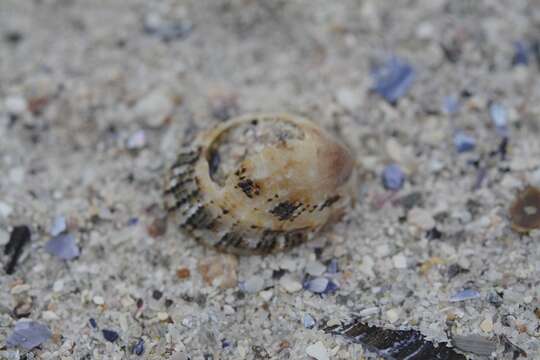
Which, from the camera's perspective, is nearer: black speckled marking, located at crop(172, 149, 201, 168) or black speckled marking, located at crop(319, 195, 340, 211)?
black speckled marking, located at crop(319, 195, 340, 211)

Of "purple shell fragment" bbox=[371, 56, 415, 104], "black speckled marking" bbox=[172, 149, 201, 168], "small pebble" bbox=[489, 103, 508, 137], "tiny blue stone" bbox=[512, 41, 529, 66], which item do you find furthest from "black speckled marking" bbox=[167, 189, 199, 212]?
"tiny blue stone" bbox=[512, 41, 529, 66]

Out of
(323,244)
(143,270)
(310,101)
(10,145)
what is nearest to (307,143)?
(323,244)

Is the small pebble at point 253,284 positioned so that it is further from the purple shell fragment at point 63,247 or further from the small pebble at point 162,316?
the purple shell fragment at point 63,247

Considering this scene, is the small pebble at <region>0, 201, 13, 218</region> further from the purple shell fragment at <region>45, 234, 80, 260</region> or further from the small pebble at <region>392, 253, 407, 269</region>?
the small pebble at <region>392, 253, 407, 269</region>

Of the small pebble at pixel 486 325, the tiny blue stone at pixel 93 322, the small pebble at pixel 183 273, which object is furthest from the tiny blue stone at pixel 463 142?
the tiny blue stone at pixel 93 322

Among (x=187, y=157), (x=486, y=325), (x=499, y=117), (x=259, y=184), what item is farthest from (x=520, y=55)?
(x=187, y=157)

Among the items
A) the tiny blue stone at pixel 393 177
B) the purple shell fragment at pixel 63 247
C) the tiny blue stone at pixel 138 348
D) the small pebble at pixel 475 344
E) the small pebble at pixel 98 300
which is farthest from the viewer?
the tiny blue stone at pixel 393 177

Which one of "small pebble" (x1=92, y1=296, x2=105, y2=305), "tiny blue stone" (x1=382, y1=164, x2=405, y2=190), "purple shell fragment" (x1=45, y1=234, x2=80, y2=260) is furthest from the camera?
"tiny blue stone" (x1=382, y1=164, x2=405, y2=190)

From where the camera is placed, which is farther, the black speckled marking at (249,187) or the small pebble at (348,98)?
the small pebble at (348,98)
